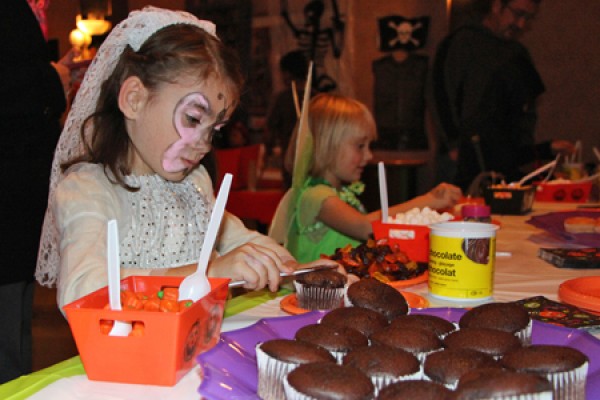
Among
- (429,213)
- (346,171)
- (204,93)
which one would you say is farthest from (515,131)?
(204,93)

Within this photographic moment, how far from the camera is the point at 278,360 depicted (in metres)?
0.74

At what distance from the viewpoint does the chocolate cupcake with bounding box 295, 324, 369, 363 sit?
804mm

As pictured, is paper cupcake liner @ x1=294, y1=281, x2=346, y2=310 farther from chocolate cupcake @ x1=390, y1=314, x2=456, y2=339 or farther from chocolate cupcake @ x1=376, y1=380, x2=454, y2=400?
chocolate cupcake @ x1=376, y1=380, x2=454, y2=400

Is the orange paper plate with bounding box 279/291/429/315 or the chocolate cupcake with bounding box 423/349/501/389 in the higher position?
the chocolate cupcake with bounding box 423/349/501/389

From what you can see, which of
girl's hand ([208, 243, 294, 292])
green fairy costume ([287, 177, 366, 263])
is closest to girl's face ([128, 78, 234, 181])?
girl's hand ([208, 243, 294, 292])

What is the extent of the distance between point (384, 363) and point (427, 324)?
17 centimetres

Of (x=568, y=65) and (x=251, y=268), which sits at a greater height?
(x=568, y=65)

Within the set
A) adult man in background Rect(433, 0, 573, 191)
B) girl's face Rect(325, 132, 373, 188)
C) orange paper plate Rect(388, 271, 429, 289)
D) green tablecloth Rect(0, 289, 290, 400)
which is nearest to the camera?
green tablecloth Rect(0, 289, 290, 400)

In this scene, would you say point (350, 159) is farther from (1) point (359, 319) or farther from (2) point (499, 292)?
(1) point (359, 319)

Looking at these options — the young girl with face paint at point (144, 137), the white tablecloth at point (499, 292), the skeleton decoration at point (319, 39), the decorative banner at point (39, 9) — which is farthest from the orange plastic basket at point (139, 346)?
the skeleton decoration at point (319, 39)

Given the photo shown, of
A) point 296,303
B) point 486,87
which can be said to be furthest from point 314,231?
point 486,87

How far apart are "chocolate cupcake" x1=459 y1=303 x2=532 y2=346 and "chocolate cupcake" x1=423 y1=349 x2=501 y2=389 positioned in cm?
12

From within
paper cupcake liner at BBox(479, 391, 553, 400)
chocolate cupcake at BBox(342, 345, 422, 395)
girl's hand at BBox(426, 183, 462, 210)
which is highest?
paper cupcake liner at BBox(479, 391, 553, 400)

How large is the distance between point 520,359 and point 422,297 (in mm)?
535
